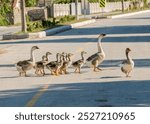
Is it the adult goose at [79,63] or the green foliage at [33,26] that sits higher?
the adult goose at [79,63]

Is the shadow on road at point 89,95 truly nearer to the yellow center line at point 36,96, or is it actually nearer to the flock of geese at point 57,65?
the yellow center line at point 36,96

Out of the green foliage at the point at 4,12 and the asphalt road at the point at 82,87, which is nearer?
the asphalt road at the point at 82,87

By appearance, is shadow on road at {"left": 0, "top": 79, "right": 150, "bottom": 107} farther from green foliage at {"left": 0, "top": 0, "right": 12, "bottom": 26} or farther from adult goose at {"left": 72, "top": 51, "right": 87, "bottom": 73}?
green foliage at {"left": 0, "top": 0, "right": 12, "bottom": 26}

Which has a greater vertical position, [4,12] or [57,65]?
[57,65]

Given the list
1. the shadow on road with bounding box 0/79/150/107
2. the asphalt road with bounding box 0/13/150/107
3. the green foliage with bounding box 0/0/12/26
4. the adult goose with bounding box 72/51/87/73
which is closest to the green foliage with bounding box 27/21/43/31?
→ the green foliage with bounding box 0/0/12/26

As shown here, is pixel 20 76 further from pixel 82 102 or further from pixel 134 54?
pixel 134 54

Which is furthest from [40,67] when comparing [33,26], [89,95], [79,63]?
[33,26]

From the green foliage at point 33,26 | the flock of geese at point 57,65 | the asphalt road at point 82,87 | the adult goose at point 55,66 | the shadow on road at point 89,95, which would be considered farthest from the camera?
the green foliage at point 33,26

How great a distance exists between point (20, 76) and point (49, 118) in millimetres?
8951

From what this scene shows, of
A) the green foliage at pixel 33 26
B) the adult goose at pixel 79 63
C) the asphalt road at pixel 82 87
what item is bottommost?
the green foliage at pixel 33 26

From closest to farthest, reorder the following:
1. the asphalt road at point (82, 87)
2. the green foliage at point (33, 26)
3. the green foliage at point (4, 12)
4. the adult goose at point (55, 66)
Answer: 1. the asphalt road at point (82, 87)
2. the adult goose at point (55, 66)
3. the green foliage at point (33, 26)
4. the green foliage at point (4, 12)

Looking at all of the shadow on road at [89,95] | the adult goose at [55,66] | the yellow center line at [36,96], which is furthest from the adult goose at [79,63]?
the yellow center line at [36,96]

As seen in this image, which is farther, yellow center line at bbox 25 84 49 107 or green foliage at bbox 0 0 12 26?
green foliage at bbox 0 0 12 26

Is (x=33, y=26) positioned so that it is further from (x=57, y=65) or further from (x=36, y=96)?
(x=36, y=96)
